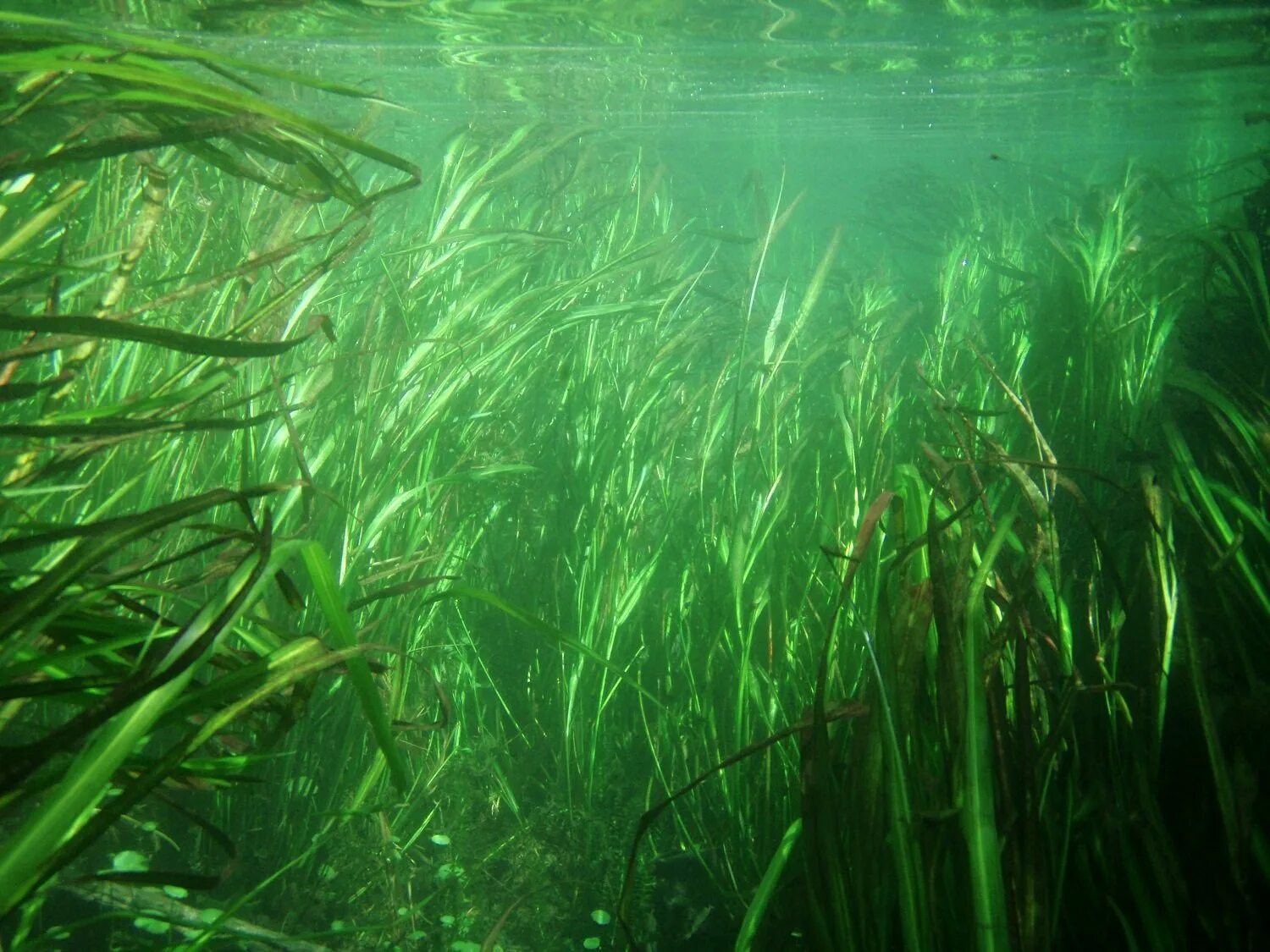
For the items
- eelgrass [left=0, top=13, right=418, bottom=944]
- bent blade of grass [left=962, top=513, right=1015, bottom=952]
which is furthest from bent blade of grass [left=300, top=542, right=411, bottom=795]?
bent blade of grass [left=962, top=513, right=1015, bottom=952]

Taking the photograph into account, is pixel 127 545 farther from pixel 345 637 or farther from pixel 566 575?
pixel 566 575

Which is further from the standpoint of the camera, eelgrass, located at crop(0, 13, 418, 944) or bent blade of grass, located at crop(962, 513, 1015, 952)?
bent blade of grass, located at crop(962, 513, 1015, 952)

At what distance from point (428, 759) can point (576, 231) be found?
18.0ft

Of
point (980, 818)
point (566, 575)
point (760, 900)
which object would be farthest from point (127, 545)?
point (566, 575)

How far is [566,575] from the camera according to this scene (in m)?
4.18

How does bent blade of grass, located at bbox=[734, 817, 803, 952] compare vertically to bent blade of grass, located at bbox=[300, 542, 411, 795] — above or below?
below

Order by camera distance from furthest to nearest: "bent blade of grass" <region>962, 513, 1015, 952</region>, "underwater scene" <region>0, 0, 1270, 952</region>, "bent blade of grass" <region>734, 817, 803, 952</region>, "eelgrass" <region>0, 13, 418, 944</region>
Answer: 1. "bent blade of grass" <region>734, 817, 803, 952</region>
2. "underwater scene" <region>0, 0, 1270, 952</region>
3. "bent blade of grass" <region>962, 513, 1015, 952</region>
4. "eelgrass" <region>0, 13, 418, 944</region>

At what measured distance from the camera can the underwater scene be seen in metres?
1.69

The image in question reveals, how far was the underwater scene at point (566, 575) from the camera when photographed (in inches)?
66.4

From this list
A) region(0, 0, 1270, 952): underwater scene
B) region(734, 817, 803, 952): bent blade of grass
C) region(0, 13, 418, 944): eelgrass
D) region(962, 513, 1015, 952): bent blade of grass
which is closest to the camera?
region(0, 13, 418, 944): eelgrass

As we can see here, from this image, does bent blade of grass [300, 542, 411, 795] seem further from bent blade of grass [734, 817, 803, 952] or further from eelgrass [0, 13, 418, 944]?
bent blade of grass [734, 817, 803, 952]

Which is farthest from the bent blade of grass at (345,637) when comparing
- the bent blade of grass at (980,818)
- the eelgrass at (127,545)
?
the bent blade of grass at (980,818)

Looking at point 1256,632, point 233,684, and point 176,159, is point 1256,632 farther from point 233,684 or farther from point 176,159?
point 176,159

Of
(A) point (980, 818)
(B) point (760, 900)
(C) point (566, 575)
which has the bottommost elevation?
(C) point (566, 575)
